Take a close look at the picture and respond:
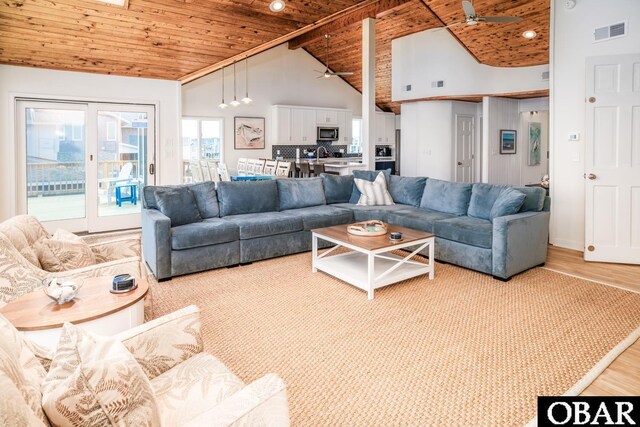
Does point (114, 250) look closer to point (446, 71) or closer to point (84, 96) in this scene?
point (84, 96)

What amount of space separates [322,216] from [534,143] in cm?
758

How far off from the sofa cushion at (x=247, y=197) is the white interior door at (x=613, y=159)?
12.0 ft

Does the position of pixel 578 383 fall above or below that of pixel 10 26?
below

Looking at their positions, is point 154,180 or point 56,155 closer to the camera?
point 56,155

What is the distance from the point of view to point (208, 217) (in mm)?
4898

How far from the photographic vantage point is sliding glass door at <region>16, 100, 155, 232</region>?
6051 millimetres

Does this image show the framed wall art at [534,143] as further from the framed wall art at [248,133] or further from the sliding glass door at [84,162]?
the sliding glass door at [84,162]

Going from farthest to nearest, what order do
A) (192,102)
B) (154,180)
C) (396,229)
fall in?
(192,102), (154,180), (396,229)

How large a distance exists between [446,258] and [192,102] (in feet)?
22.9

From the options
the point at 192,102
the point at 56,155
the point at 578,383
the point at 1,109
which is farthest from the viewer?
the point at 192,102

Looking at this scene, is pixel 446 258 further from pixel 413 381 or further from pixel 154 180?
pixel 154 180

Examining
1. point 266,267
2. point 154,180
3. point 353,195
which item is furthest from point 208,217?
point 154,180

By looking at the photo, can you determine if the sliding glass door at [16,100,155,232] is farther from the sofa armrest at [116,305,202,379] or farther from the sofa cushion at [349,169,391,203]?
the sofa armrest at [116,305,202,379]

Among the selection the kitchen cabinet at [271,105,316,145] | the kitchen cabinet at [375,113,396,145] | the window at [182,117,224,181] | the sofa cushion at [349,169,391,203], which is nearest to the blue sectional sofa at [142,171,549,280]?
the sofa cushion at [349,169,391,203]
